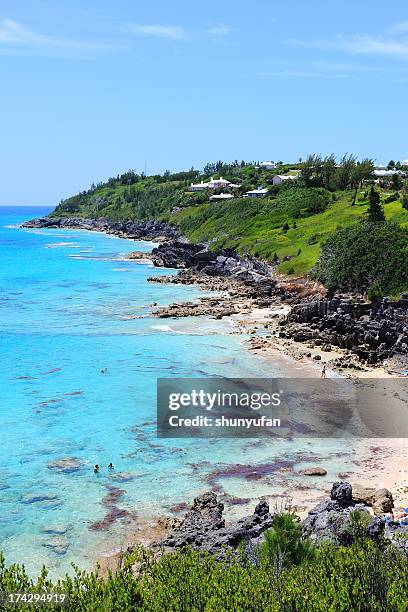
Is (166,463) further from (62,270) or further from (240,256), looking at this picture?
(62,270)

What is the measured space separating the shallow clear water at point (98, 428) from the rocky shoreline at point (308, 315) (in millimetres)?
3981

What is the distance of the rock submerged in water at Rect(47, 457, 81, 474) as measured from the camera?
107 ft

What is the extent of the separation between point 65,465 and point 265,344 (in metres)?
26.1

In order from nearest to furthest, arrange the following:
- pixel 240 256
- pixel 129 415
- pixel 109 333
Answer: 1. pixel 129 415
2. pixel 109 333
3. pixel 240 256

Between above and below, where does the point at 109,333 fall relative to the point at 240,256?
below

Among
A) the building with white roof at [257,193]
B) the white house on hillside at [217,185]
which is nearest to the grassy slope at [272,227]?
the building with white roof at [257,193]

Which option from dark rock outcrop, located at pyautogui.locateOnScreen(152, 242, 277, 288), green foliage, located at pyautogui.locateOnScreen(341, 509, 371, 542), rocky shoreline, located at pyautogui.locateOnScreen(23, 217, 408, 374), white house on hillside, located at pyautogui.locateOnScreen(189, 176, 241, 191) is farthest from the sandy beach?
white house on hillside, located at pyautogui.locateOnScreen(189, 176, 241, 191)

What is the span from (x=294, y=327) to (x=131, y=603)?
45535mm

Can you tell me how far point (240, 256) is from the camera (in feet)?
331

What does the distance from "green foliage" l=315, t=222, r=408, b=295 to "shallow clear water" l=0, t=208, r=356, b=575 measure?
13802mm

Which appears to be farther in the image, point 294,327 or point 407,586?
point 294,327

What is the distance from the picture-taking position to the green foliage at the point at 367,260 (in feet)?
204

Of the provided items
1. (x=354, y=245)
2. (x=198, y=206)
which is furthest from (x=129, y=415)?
(x=198, y=206)

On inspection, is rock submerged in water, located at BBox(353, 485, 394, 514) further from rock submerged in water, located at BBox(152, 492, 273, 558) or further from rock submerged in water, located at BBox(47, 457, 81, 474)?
rock submerged in water, located at BBox(47, 457, 81, 474)
